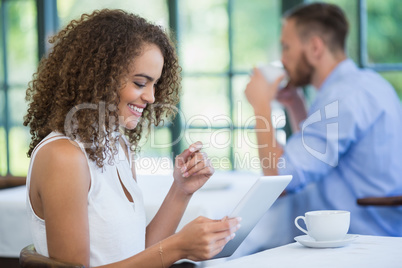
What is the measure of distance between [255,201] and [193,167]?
343 millimetres

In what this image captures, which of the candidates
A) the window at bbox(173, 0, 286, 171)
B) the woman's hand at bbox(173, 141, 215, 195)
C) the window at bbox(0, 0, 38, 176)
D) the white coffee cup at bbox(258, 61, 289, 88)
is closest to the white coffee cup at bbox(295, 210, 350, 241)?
the woman's hand at bbox(173, 141, 215, 195)

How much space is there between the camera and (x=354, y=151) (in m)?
2.36

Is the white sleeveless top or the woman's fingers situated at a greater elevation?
the woman's fingers

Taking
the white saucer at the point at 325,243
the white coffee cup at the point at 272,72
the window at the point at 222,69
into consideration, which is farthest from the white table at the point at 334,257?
the window at the point at 222,69

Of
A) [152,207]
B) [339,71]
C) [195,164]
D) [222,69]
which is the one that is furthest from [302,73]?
[195,164]

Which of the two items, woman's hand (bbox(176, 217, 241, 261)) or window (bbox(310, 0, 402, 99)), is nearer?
woman's hand (bbox(176, 217, 241, 261))

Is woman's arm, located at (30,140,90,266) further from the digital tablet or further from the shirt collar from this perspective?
the shirt collar

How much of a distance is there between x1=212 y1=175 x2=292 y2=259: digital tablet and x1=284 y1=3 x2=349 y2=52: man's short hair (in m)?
1.51

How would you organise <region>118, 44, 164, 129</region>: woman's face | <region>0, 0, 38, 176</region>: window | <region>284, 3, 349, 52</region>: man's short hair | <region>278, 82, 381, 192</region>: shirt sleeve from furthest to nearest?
<region>0, 0, 38, 176</region>: window < <region>284, 3, 349, 52</region>: man's short hair < <region>278, 82, 381, 192</region>: shirt sleeve < <region>118, 44, 164, 129</region>: woman's face

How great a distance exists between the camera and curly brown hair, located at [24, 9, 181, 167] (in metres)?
1.41

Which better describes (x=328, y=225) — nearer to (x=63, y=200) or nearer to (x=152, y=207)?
(x=63, y=200)

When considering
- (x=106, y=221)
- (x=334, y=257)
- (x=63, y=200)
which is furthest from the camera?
(x=106, y=221)

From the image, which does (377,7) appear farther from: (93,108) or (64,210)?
(64,210)

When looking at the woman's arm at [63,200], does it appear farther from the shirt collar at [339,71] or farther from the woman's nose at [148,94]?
the shirt collar at [339,71]
